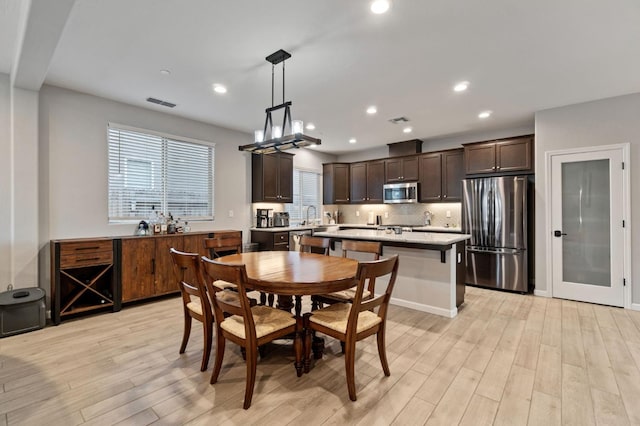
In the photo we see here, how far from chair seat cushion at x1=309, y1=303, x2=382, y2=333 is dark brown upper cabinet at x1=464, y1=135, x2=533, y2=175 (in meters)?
4.06

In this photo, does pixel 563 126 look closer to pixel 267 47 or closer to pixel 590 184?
pixel 590 184

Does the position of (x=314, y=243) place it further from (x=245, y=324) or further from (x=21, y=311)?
(x=21, y=311)

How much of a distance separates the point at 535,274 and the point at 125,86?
246 inches

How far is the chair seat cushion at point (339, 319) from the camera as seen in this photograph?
2.09 meters

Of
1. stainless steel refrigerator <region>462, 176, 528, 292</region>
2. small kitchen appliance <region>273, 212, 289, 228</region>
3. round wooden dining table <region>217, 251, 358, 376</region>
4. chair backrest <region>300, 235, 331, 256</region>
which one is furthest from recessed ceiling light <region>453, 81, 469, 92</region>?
small kitchen appliance <region>273, 212, 289, 228</region>

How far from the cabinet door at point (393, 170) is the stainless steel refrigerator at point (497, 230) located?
1598 mm

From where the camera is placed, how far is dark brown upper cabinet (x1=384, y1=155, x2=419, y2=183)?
6273 millimetres

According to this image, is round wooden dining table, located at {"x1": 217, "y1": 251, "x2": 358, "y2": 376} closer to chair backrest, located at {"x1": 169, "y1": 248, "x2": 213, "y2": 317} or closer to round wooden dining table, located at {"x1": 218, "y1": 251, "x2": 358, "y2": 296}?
round wooden dining table, located at {"x1": 218, "y1": 251, "x2": 358, "y2": 296}

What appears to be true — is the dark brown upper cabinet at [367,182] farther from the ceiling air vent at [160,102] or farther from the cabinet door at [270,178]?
the ceiling air vent at [160,102]

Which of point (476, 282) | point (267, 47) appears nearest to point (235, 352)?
point (267, 47)

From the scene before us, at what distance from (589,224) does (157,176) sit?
20.8 ft

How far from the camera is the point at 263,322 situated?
2.17m

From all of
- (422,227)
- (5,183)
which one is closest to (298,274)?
(5,183)

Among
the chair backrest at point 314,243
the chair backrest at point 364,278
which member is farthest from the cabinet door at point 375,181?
the chair backrest at point 364,278
